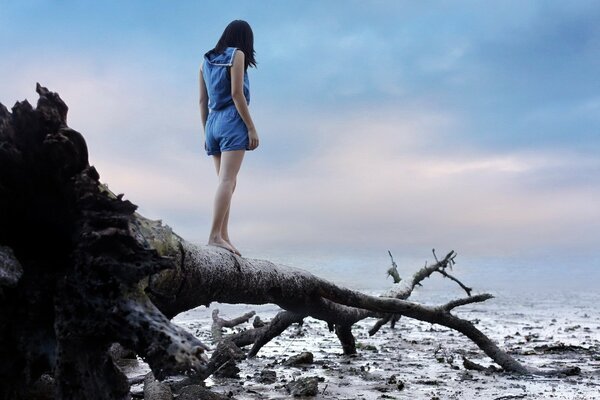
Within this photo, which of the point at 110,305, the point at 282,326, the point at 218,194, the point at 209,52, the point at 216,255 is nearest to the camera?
the point at 110,305

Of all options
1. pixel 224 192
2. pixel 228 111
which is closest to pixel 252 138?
pixel 228 111

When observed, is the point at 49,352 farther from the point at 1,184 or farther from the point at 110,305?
the point at 1,184

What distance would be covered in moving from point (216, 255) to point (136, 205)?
1700 mm

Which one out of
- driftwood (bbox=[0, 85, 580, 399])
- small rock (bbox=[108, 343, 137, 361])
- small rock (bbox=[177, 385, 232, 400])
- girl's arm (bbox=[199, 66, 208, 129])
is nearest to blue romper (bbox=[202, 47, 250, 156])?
girl's arm (bbox=[199, 66, 208, 129])

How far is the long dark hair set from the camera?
5434 mm

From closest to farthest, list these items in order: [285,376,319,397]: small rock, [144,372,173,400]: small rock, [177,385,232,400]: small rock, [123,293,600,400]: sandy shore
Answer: [144,372,173,400]: small rock, [177,385,232,400]: small rock, [285,376,319,397]: small rock, [123,293,600,400]: sandy shore

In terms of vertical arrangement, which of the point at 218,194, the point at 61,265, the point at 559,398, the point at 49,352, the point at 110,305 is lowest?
the point at 559,398

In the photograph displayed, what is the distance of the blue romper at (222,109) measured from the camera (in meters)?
5.29

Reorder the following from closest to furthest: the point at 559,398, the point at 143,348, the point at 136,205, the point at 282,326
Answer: the point at 143,348, the point at 136,205, the point at 559,398, the point at 282,326

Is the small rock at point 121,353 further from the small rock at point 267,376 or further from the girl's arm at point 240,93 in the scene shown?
the girl's arm at point 240,93

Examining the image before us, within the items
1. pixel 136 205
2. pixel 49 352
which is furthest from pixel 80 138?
pixel 49 352

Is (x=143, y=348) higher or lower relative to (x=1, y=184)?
lower

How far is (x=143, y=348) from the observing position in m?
2.06

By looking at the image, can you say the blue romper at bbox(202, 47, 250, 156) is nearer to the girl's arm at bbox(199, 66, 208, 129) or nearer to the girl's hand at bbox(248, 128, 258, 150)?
the girl's hand at bbox(248, 128, 258, 150)
